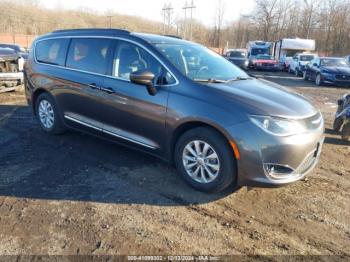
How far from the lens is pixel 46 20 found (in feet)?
251

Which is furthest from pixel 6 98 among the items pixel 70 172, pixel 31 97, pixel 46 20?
pixel 46 20

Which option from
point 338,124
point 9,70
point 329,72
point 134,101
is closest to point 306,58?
point 329,72

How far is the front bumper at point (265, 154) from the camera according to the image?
11.7 ft

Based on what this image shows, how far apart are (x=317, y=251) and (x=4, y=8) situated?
84463 millimetres

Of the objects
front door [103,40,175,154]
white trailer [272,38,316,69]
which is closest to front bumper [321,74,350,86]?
white trailer [272,38,316,69]

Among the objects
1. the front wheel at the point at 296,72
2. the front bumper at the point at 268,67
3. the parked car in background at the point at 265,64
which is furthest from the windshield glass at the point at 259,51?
the front wheel at the point at 296,72

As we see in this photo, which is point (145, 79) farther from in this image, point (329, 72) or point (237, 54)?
point (237, 54)

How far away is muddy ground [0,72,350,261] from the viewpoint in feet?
10.2

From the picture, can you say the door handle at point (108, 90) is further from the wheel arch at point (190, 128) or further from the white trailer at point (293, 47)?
the white trailer at point (293, 47)

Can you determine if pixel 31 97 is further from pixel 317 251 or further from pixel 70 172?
pixel 317 251

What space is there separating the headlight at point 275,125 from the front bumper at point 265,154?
0.15 feet

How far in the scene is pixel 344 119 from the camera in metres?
6.71

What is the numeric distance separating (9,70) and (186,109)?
7880mm

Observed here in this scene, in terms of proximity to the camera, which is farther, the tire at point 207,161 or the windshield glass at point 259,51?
the windshield glass at point 259,51
